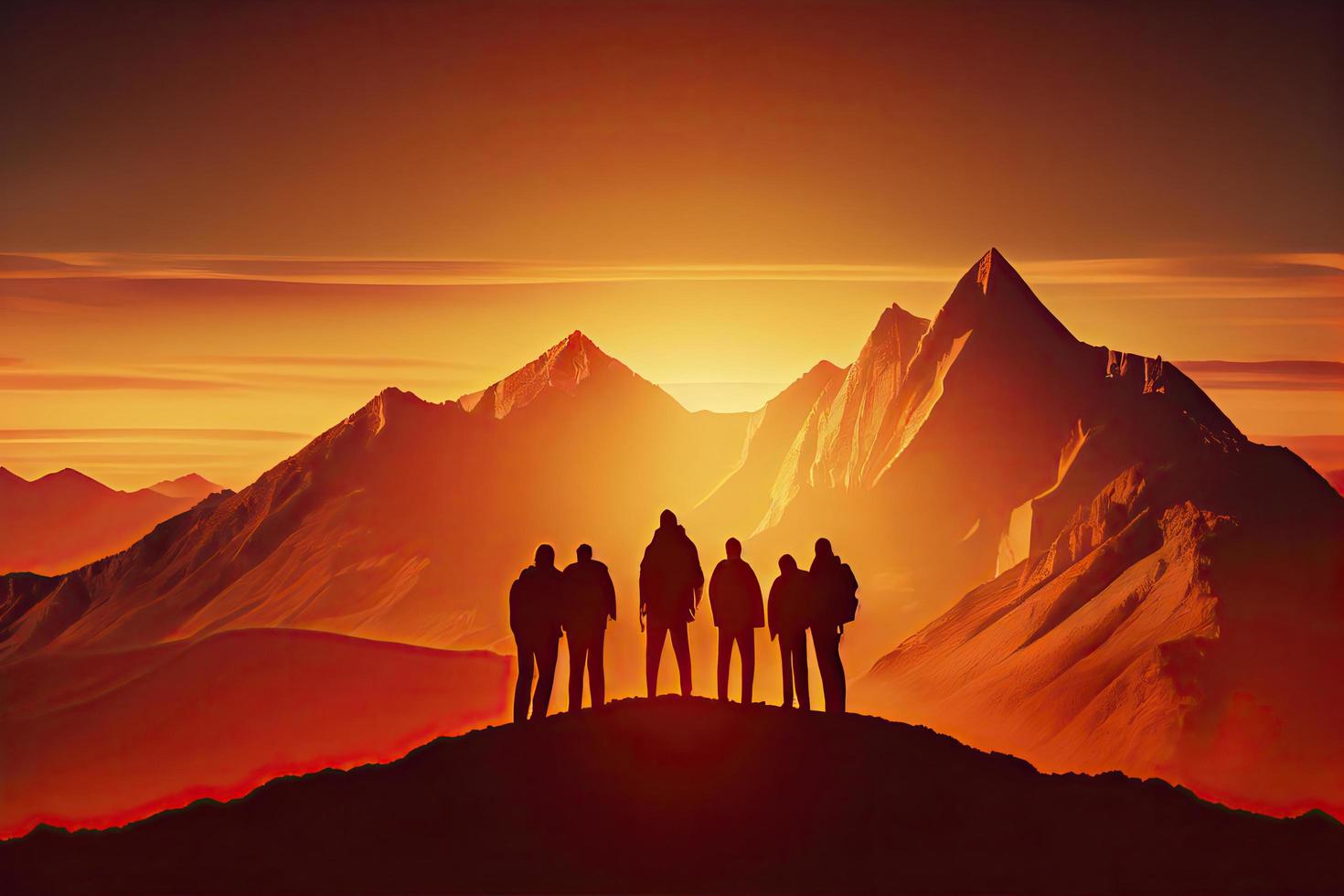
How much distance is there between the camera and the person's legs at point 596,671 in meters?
29.0

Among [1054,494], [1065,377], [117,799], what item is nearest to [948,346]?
[1065,377]

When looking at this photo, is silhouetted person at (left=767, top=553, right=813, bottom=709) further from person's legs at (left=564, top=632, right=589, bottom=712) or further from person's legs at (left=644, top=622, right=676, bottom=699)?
person's legs at (left=564, top=632, right=589, bottom=712)

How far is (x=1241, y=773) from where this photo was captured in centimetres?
10219

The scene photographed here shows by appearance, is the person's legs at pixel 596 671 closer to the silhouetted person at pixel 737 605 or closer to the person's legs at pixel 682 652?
the person's legs at pixel 682 652

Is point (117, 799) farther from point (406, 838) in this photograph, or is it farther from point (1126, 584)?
point (406, 838)

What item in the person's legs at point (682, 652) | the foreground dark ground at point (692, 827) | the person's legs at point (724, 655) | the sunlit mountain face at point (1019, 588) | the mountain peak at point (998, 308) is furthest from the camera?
the mountain peak at point (998, 308)

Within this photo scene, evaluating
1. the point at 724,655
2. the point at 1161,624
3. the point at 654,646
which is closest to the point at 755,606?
the point at 724,655

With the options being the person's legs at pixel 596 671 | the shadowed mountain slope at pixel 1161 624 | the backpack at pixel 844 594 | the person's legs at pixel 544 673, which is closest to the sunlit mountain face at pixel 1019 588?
the shadowed mountain slope at pixel 1161 624

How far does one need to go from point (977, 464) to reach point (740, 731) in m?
140

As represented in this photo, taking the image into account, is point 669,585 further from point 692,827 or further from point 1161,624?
point 1161,624

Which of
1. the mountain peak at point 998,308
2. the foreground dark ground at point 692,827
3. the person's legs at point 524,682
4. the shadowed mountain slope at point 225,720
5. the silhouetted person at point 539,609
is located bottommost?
the foreground dark ground at point 692,827

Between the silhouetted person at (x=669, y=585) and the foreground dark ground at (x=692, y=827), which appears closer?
the foreground dark ground at (x=692, y=827)

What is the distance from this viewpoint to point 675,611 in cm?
2894

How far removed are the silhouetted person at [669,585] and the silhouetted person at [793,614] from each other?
154cm
